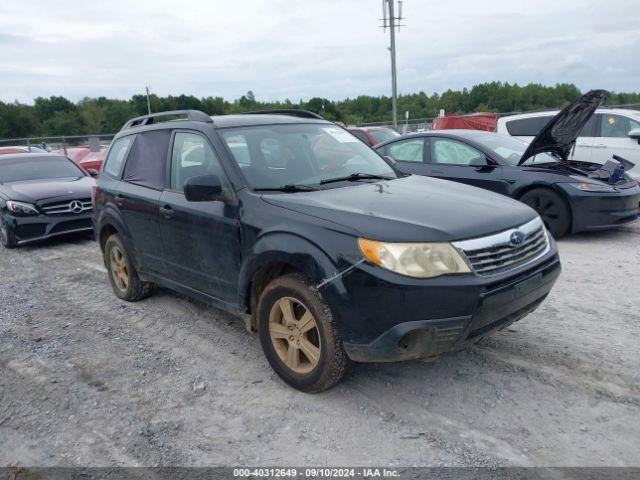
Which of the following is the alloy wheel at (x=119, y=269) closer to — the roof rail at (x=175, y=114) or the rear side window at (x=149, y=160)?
the rear side window at (x=149, y=160)

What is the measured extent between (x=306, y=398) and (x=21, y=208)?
6620 mm

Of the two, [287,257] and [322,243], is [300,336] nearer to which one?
[287,257]

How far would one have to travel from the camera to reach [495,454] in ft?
9.08

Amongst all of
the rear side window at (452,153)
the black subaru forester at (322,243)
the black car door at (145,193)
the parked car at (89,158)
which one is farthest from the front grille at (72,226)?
the parked car at (89,158)

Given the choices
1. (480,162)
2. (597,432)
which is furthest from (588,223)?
(597,432)

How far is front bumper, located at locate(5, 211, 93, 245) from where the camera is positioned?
814 centimetres

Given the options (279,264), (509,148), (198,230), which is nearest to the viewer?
(279,264)

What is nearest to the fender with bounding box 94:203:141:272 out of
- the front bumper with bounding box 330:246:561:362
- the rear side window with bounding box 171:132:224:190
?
the rear side window with bounding box 171:132:224:190

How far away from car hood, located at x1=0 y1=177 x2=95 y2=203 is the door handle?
478cm

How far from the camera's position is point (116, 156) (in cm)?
550

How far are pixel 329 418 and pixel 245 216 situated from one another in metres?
1.39

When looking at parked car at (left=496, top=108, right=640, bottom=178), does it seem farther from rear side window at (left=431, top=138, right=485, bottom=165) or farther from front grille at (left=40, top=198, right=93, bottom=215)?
front grille at (left=40, top=198, right=93, bottom=215)

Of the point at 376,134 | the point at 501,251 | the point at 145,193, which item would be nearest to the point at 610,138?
the point at 376,134

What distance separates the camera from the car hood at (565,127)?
6852 mm
